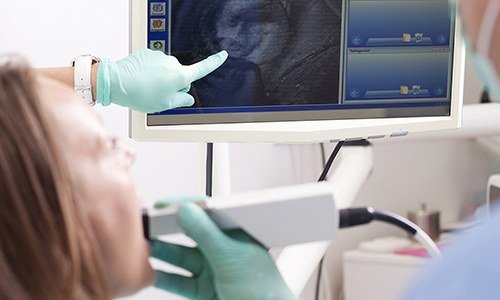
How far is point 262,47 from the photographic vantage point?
5.20ft

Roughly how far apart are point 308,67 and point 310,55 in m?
0.02

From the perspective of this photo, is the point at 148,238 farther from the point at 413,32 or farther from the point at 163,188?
the point at 163,188

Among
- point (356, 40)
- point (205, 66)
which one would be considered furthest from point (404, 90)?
point (205, 66)

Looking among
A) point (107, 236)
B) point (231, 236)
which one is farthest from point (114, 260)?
point (231, 236)

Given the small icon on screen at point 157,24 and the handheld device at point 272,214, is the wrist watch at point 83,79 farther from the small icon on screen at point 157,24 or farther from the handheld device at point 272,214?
the handheld device at point 272,214

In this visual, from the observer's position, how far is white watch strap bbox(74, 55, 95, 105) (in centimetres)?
147

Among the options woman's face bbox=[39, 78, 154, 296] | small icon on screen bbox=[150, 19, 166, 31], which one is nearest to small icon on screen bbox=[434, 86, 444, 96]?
small icon on screen bbox=[150, 19, 166, 31]

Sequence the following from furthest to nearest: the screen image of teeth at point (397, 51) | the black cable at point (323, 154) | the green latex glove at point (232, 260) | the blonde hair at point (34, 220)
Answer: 1. the black cable at point (323, 154)
2. the screen image of teeth at point (397, 51)
3. the green latex glove at point (232, 260)
4. the blonde hair at point (34, 220)

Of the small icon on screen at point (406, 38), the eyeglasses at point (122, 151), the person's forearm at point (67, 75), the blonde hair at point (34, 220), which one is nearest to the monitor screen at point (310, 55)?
the small icon on screen at point (406, 38)

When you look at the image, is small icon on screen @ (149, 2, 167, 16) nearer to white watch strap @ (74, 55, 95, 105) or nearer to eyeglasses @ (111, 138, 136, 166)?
white watch strap @ (74, 55, 95, 105)

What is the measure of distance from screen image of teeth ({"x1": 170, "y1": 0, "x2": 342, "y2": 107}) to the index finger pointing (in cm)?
4

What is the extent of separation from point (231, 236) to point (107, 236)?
0.13m

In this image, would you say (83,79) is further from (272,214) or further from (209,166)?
(272,214)

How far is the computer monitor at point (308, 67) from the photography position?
153 cm
